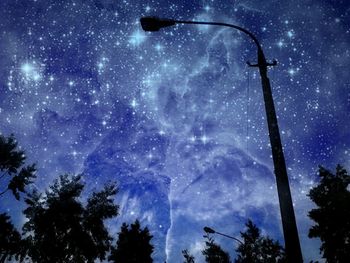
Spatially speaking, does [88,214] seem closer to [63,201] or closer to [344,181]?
[63,201]

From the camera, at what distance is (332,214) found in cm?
2531

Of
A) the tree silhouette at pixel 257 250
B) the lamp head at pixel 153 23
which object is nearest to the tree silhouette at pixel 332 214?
the tree silhouette at pixel 257 250

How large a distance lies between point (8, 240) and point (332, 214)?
29.6 meters

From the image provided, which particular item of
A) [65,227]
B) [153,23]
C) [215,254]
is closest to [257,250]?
[215,254]

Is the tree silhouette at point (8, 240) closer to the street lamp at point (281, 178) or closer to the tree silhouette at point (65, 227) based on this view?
the tree silhouette at point (65, 227)

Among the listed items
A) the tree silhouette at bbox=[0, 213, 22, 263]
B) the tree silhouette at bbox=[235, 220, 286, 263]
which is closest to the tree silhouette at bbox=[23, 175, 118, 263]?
the tree silhouette at bbox=[0, 213, 22, 263]

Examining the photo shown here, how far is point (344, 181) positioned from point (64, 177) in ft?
89.6

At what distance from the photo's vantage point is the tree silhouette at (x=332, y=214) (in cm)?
2475

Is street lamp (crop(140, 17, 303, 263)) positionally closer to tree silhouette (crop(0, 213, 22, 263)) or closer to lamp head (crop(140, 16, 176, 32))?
lamp head (crop(140, 16, 176, 32))

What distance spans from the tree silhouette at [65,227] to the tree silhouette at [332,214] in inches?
848

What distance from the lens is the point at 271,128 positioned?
3969 millimetres

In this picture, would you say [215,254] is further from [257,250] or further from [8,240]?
[8,240]

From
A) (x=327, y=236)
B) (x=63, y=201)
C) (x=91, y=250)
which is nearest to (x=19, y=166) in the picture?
(x=63, y=201)

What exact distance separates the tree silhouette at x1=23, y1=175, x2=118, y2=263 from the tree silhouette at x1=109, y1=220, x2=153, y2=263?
207 centimetres
